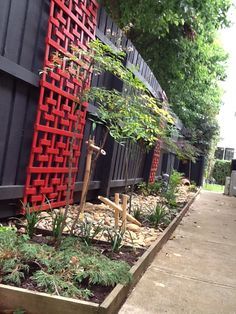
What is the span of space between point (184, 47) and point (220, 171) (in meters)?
21.2

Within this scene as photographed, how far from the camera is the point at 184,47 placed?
1172 cm

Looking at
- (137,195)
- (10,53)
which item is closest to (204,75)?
(137,195)

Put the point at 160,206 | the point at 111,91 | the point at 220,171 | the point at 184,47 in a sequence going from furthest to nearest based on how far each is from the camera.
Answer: the point at 220,171 < the point at 184,47 < the point at 160,206 < the point at 111,91

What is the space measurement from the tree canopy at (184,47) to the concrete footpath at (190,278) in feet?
10.6

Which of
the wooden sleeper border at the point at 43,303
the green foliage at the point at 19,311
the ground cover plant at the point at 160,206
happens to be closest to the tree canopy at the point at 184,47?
the ground cover plant at the point at 160,206

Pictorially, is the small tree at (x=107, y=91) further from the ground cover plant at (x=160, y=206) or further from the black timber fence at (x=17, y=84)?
the ground cover plant at (x=160, y=206)

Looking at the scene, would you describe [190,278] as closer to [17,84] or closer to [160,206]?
[17,84]

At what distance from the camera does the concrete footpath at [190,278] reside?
3.64 m

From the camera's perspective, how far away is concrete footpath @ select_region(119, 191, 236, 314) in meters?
3.64

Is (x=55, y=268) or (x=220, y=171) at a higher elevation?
(x=220, y=171)

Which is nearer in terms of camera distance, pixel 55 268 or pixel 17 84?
pixel 55 268

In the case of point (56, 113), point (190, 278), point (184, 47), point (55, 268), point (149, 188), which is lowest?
point (190, 278)

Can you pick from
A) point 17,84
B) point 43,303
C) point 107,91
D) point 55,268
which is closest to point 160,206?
point 107,91

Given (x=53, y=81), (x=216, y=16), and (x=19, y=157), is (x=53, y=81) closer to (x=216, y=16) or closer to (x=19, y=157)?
(x=19, y=157)
